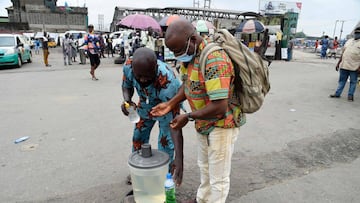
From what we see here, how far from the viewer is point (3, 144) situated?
3746mm

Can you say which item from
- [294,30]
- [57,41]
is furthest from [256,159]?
[57,41]

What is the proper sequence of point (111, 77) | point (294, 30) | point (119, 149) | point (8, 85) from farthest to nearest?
point (294, 30), point (111, 77), point (8, 85), point (119, 149)

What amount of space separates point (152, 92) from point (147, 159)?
1.93 ft

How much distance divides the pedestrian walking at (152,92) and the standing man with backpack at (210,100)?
235 mm

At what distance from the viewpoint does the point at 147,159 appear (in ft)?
7.02

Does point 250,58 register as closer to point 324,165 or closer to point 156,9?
point 324,165

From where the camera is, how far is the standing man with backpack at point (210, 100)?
1601 millimetres

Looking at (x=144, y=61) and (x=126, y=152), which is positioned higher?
(x=144, y=61)

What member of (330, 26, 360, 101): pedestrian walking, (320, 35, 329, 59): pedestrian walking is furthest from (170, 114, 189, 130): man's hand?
(320, 35, 329, 59): pedestrian walking

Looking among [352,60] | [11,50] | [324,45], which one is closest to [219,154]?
[352,60]

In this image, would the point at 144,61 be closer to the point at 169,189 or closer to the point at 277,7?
the point at 169,189

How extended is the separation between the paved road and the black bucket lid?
0.63 meters

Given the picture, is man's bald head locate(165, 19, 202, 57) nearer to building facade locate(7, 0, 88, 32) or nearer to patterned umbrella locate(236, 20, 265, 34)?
patterned umbrella locate(236, 20, 265, 34)

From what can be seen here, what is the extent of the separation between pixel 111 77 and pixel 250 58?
846 centimetres
